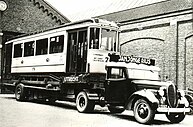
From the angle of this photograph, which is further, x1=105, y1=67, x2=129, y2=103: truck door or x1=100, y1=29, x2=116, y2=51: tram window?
x1=100, y1=29, x2=116, y2=51: tram window

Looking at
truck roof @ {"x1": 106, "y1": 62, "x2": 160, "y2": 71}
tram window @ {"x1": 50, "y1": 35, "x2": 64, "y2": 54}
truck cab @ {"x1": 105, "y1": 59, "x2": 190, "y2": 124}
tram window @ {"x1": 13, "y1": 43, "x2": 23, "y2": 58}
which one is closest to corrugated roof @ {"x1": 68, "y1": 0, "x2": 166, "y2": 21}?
tram window @ {"x1": 13, "y1": 43, "x2": 23, "y2": 58}

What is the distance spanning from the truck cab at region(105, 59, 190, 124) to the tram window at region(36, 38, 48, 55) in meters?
4.24

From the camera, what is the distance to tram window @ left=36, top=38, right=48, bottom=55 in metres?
13.7

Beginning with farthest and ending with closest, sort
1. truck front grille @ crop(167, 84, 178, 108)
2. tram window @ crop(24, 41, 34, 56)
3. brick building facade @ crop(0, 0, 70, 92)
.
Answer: brick building facade @ crop(0, 0, 70, 92), tram window @ crop(24, 41, 34, 56), truck front grille @ crop(167, 84, 178, 108)

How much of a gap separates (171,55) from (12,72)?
9.10 metres

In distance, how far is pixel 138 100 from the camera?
9.07 m

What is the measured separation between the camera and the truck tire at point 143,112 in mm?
8578

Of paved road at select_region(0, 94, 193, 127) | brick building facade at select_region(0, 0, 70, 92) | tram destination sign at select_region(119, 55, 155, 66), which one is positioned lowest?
paved road at select_region(0, 94, 193, 127)

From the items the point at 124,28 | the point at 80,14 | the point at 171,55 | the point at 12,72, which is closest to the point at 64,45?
the point at 12,72

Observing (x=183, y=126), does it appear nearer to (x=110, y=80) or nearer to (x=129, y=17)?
(x=110, y=80)

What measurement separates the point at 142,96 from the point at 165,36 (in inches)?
391

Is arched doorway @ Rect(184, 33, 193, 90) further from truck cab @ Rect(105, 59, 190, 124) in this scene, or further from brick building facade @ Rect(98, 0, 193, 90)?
truck cab @ Rect(105, 59, 190, 124)

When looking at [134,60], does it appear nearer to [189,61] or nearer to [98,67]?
[98,67]

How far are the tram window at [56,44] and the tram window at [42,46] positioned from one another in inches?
20.5
